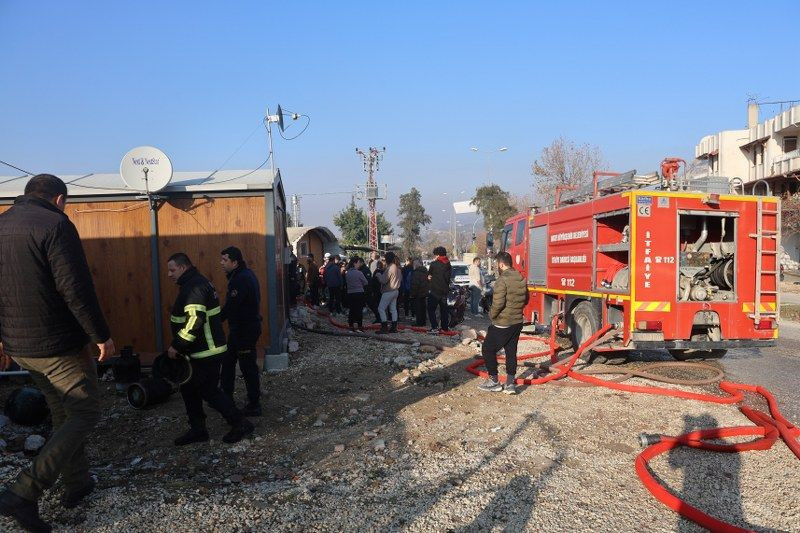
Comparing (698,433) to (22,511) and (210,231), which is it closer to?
(22,511)

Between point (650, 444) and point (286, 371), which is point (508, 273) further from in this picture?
point (286, 371)

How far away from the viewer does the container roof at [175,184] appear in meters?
8.14

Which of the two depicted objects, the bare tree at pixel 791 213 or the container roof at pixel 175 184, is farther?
the bare tree at pixel 791 213

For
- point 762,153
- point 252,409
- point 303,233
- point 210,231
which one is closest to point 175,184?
point 210,231

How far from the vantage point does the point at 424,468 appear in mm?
4492

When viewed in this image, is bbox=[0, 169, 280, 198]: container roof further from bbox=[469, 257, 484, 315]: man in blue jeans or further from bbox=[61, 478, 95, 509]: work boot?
bbox=[469, 257, 484, 315]: man in blue jeans

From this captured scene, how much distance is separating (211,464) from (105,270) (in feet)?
15.5

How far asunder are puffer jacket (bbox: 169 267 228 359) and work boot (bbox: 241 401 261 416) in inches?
50.1

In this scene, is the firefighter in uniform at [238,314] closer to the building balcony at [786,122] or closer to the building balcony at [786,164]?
the building balcony at [786,164]

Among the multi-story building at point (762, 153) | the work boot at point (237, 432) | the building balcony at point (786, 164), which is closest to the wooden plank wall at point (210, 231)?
the work boot at point (237, 432)

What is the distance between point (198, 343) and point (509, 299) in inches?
138

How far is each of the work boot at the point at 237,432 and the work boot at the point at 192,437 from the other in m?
0.18

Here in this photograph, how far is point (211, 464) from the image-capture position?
15.5ft

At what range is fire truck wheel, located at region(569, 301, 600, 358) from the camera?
8.79m
